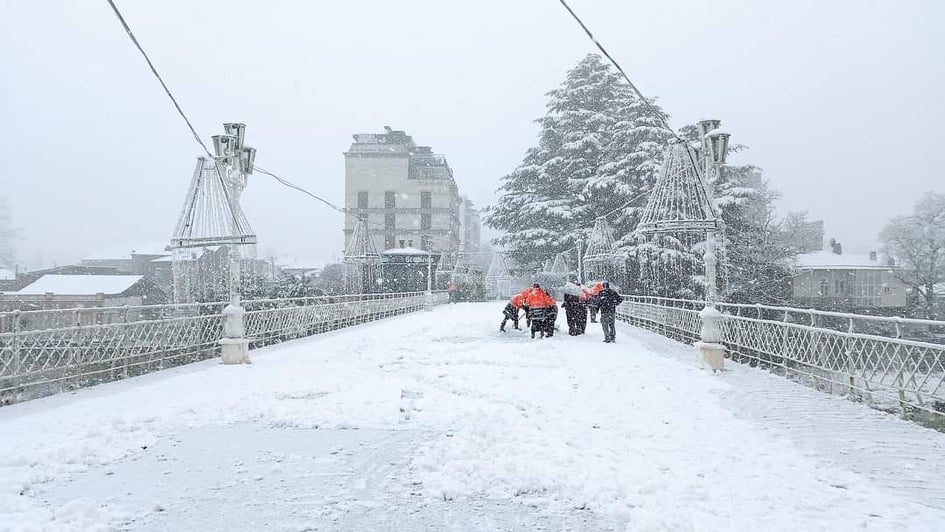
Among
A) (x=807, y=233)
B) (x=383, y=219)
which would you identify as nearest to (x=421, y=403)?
(x=807, y=233)

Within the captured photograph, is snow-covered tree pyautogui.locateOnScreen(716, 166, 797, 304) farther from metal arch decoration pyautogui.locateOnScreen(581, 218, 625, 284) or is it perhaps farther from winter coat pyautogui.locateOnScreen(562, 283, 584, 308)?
winter coat pyautogui.locateOnScreen(562, 283, 584, 308)

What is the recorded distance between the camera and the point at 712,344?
11.4 m

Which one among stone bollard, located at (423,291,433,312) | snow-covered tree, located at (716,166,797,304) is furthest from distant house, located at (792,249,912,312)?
stone bollard, located at (423,291,433,312)

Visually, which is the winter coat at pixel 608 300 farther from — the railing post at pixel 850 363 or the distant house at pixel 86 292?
the distant house at pixel 86 292

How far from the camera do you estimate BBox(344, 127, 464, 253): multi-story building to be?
6594 cm

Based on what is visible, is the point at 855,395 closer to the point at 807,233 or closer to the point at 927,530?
the point at 927,530

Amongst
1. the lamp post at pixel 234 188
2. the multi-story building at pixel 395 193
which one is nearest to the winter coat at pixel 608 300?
the lamp post at pixel 234 188

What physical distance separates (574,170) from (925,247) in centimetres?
2160

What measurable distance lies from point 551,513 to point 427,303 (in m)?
32.4

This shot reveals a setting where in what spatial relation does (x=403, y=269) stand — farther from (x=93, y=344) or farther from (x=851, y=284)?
(x=851, y=284)

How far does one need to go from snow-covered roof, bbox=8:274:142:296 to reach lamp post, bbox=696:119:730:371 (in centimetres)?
3572

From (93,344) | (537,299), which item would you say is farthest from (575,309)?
(93,344)

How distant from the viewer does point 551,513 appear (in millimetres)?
4285

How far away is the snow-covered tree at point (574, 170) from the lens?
37.2 m
